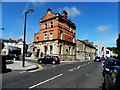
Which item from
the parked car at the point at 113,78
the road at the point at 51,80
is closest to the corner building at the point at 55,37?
the road at the point at 51,80

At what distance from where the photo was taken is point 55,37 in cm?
3278

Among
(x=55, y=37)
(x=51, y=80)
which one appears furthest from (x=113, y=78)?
(x=55, y=37)

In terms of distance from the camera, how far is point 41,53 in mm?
35750

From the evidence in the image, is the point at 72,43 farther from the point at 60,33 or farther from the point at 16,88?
the point at 16,88

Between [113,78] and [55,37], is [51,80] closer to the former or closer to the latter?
[113,78]

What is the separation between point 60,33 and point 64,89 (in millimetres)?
28579

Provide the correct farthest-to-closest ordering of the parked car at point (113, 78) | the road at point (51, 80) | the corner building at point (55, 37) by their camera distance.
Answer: the corner building at point (55, 37), the road at point (51, 80), the parked car at point (113, 78)

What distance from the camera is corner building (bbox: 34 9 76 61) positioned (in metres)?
32.8

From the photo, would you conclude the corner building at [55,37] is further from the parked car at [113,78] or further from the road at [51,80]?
the parked car at [113,78]

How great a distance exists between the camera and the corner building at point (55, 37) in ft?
108

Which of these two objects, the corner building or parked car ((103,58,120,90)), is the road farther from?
the corner building

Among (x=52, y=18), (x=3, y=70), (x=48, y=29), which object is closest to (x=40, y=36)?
(x=48, y=29)

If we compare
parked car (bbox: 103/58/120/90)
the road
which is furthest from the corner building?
parked car (bbox: 103/58/120/90)

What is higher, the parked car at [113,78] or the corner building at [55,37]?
the corner building at [55,37]
